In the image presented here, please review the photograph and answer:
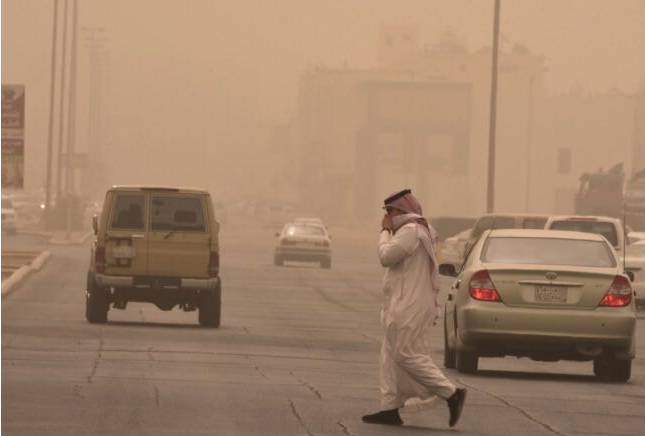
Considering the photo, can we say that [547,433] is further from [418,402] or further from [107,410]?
[107,410]

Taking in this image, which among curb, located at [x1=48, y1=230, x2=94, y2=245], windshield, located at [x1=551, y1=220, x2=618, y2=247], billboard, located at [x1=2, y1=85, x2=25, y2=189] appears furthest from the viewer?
curb, located at [x1=48, y1=230, x2=94, y2=245]

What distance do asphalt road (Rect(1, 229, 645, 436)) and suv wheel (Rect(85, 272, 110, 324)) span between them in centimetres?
26

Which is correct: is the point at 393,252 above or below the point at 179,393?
above

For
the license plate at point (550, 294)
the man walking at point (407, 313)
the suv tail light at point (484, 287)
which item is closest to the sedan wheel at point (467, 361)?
the suv tail light at point (484, 287)

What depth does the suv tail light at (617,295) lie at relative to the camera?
68.8 feet

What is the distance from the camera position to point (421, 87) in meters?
172

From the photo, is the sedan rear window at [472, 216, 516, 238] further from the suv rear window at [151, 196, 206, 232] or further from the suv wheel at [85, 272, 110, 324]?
the suv wheel at [85, 272, 110, 324]

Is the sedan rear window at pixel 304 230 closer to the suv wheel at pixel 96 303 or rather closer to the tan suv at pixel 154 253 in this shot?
the tan suv at pixel 154 253

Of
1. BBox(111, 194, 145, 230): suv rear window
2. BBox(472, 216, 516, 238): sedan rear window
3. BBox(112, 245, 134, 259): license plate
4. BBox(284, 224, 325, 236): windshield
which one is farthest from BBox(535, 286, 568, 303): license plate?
BBox(284, 224, 325, 236): windshield

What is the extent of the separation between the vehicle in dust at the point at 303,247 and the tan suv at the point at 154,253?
109ft

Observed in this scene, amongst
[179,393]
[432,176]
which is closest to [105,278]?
[179,393]

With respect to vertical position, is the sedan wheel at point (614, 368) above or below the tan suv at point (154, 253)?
below

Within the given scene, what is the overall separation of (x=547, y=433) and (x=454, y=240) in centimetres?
3901

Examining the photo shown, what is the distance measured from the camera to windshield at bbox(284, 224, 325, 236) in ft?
214
